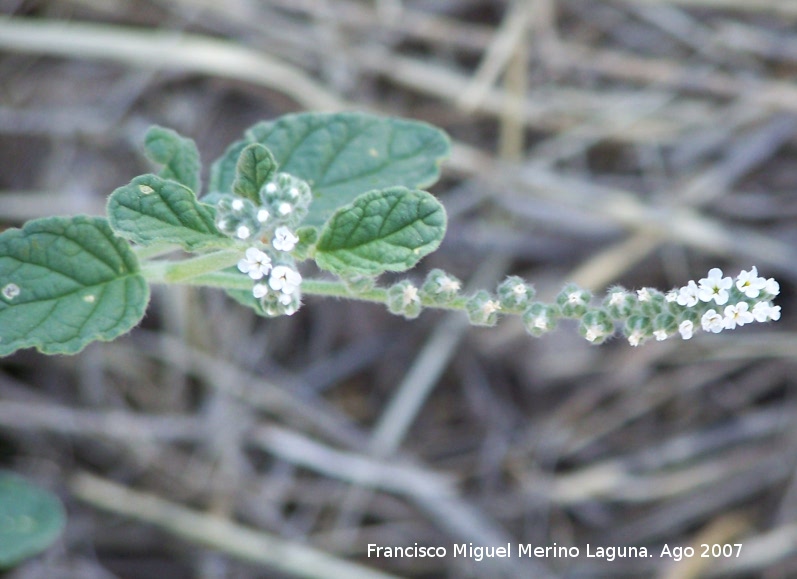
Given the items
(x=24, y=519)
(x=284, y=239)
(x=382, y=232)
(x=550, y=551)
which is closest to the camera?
(x=284, y=239)

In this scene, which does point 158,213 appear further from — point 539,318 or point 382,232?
point 539,318

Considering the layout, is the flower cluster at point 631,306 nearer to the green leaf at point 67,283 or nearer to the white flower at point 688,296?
the white flower at point 688,296

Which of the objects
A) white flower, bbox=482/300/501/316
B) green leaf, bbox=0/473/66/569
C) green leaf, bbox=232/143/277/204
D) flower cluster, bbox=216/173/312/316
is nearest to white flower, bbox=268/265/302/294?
flower cluster, bbox=216/173/312/316

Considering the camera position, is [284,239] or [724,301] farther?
[724,301]

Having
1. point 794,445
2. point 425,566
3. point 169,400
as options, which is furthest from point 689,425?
point 169,400

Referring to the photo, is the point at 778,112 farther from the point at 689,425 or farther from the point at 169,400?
the point at 169,400

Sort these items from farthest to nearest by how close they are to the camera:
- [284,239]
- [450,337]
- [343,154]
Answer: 1. [450,337]
2. [343,154]
3. [284,239]

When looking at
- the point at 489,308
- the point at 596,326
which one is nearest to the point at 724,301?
the point at 596,326
